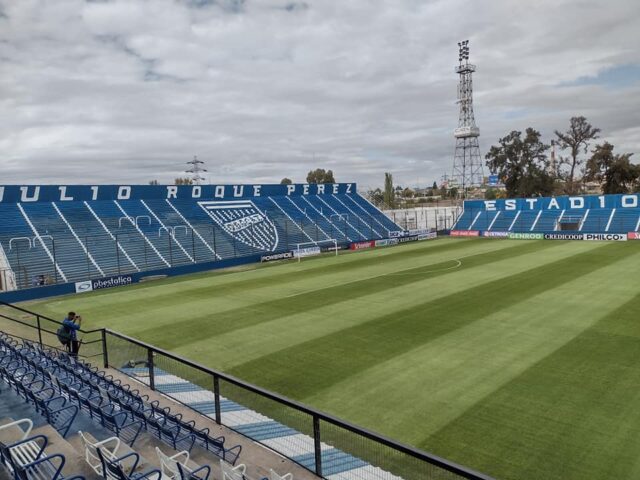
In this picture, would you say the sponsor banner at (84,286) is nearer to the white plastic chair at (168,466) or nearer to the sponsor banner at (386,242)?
the white plastic chair at (168,466)

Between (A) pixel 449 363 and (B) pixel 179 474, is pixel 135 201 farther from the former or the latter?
(B) pixel 179 474

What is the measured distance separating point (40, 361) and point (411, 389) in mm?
8587

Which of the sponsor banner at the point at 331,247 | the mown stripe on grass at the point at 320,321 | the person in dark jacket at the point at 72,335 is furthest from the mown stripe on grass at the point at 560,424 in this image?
the sponsor banner at the point at 331,247

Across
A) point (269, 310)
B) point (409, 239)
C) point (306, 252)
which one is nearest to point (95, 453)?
point (269, 310)

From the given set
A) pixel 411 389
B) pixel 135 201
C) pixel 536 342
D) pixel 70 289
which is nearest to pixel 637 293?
pixel 536 342

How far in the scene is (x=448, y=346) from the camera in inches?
571

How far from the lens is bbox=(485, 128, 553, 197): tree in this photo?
237 feet

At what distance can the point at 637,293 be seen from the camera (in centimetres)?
2098

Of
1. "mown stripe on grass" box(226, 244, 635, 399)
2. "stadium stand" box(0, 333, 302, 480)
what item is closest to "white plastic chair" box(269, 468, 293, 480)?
"stadium stand" box(0, 333, 302, 480)

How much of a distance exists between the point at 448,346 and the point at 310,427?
6.39 metres

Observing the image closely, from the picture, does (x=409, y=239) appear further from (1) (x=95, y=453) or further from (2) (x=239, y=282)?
(1) (x=95, y=453)

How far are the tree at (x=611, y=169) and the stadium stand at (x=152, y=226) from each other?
1298 inches

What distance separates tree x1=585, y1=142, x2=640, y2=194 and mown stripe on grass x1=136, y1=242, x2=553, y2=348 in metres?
49.6

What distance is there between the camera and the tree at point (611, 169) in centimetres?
6531
